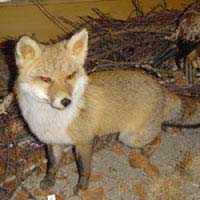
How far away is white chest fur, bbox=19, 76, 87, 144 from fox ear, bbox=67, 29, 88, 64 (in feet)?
0.48

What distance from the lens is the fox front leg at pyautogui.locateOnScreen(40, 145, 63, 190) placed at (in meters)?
2.24

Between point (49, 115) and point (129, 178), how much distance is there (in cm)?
77

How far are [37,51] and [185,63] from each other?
4.96 ft

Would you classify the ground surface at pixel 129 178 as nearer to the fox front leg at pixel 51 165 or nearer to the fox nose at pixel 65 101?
the fox front leg at pixel 51 165

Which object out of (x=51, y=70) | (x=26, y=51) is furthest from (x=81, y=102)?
(x=26, y=51)

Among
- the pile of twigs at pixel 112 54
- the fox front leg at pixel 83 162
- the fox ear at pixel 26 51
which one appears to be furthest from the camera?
the pile of twigs at pixel 112 54

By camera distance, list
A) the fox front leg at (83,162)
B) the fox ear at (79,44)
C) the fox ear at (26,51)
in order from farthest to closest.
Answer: the fox front leg at (83,162) < the fox ear at (79,44) < the fox ear at (26,51)

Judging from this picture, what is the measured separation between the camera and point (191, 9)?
300 cm

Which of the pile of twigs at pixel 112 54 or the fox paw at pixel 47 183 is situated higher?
the pile of twigs at pixel 112 54

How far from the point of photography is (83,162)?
2.09m

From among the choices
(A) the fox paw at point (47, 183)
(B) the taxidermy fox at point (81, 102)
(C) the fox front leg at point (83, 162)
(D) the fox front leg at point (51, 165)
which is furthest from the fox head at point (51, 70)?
(A) the fox paw at point (47, 183)

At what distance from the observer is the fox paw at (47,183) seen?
88.0 inches

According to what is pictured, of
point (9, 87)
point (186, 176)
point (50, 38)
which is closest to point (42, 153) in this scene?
point (9, 87)

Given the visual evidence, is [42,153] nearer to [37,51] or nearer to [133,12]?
[37,51]
